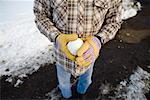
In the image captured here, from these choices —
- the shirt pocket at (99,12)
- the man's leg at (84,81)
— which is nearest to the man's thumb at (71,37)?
the shirt pocket at (99,12)

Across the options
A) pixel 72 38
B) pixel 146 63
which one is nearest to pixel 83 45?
pixel 72 38

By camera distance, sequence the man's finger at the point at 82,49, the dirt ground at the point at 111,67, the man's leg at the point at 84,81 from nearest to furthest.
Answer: the man's finger at the point at 82,49 < the man's leg at the point at 84,81 < the dirt ground at the point at 111,67

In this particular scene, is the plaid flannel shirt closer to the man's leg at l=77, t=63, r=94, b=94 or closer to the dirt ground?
the man's leg at l=77, t=63, r=94, b=94

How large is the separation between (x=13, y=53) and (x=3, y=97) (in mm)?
1093

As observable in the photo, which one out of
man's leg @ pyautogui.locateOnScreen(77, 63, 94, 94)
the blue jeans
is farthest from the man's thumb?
man's leg @ pyautogui.locateOnScreen(77, 63, 94, 94)

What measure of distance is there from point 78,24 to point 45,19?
37 centimetres

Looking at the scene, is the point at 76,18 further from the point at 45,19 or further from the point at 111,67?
the point at 111,67

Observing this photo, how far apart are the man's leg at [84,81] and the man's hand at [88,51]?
57 centimetres

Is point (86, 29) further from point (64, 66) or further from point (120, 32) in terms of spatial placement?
point (120, 32)

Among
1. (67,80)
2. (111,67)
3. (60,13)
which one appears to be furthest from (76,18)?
(111,67)

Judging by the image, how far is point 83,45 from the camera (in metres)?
2.87

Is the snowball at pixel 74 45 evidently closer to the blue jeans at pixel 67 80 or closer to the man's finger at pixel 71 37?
the man's finger at pixel 71 37

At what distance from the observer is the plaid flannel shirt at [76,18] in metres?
2.86

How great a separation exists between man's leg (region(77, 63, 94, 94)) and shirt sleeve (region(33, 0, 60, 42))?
29.7 inches
